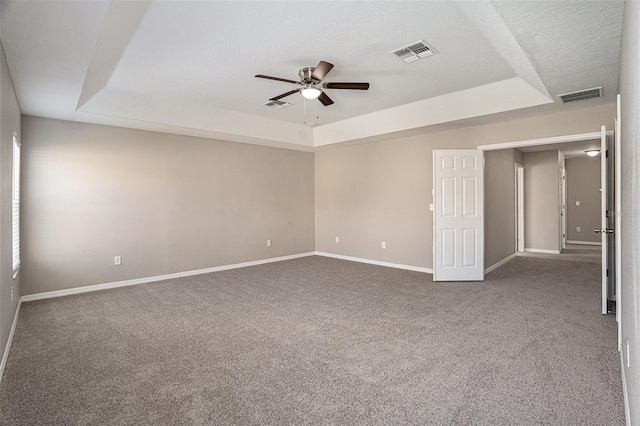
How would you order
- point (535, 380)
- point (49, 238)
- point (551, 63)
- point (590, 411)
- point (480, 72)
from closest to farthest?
point (590, 411)
point (535, 380)
point (551, 63)
point (480, 72)
point (49, 238)

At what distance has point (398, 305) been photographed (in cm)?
420

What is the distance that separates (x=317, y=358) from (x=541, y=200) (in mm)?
8046

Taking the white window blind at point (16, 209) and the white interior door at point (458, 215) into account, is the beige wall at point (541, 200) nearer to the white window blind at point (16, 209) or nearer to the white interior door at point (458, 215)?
the white interior door at point (458, 215)

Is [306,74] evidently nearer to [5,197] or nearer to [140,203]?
[5,197]

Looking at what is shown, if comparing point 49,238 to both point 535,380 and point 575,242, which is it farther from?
point 575,242

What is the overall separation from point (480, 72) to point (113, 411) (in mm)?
4851

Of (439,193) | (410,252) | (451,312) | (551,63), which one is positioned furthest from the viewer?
(410,252)

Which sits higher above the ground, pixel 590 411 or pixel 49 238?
pixel 49 238

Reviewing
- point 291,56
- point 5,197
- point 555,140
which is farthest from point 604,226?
point 5,197

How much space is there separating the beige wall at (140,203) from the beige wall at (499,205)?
4.01m

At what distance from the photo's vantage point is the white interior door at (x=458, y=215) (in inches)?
214

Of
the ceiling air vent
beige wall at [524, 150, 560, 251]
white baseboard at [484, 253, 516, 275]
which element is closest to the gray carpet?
white baseboard at [484, 253, 516, 275]

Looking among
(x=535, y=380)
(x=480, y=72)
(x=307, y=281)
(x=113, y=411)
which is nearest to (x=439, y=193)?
(x=480, y=72)

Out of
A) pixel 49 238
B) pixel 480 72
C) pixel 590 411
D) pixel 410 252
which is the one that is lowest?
→ pixel 590 411
